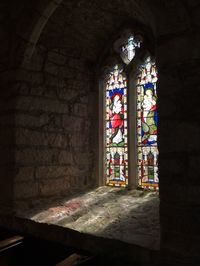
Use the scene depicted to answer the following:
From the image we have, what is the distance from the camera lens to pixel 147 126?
3.40 metres

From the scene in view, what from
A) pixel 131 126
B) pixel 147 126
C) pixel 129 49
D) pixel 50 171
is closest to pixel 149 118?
pixel 147 126

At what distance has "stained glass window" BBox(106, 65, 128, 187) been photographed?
3602 mm

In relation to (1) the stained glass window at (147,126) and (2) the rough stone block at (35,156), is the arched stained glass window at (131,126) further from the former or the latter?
(2) the rough stone block at (35,156)

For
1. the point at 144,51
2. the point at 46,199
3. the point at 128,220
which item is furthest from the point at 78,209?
the point at 144,51

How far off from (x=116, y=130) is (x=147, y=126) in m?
0.45

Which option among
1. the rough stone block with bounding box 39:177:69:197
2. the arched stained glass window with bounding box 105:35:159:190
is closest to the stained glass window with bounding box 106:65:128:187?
the arched stained glass window with bounding box 105:35:159:190

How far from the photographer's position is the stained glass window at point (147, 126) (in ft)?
10.9

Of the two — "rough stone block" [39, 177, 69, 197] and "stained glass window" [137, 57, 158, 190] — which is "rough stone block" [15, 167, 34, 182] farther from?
"stained glass window" [137, 57, 158, 190]

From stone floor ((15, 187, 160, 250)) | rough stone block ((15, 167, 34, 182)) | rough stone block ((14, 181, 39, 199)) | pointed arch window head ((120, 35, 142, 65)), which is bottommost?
stone floor ((15, 187, 160, 250))

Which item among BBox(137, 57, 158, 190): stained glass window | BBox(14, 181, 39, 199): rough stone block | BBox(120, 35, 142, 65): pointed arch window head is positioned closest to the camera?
BBox(14, 181, 39, 199): rough stone block

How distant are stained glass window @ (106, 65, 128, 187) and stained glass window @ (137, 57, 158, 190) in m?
0.21

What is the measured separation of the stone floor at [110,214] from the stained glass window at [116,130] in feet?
0.61

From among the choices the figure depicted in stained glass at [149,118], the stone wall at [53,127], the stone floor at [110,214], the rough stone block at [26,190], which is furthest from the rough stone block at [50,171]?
the figure depicted in stained glass at [149,118]

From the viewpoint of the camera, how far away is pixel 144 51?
11.3 ft
